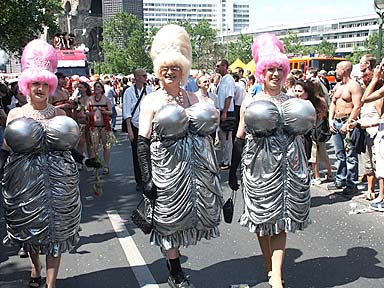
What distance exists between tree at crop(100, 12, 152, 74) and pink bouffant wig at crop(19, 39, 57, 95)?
49.2 m

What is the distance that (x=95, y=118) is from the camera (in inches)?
369

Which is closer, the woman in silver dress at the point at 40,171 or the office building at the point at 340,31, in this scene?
the woman in silver dress at the point at 40,171

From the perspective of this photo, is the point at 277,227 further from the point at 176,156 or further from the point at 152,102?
the point at 152,102

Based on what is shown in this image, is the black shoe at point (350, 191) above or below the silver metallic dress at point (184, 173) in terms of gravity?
below

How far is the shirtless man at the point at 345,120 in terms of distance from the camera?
23.5 ft

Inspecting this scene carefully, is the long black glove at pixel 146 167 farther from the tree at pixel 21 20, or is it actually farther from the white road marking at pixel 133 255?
the tree at pixel 21 20

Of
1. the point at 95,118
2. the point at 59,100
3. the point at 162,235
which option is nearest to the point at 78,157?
the point at 162,235

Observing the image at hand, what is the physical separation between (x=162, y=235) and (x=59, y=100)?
4202 mm

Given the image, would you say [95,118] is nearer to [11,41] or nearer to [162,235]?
[162,235]

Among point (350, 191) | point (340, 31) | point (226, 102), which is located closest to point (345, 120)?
point (350, 191)

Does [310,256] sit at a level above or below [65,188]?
below

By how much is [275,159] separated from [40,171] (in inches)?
68.8

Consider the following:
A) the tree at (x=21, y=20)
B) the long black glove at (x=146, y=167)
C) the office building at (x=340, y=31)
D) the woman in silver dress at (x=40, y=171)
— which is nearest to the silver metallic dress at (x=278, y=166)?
Answer: the long black glove at (x=146, y=167)

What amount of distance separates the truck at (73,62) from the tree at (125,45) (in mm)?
30085
